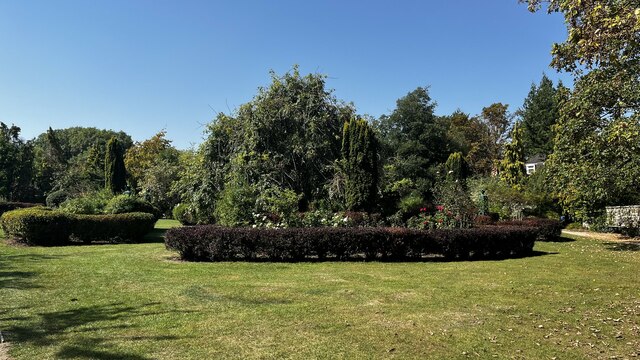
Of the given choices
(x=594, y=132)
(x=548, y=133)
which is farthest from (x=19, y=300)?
(x=548, y=133)

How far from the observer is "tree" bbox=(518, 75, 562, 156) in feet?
127

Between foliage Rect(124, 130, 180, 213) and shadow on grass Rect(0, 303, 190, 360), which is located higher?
foliage Rect(124, 130, 180, 213)

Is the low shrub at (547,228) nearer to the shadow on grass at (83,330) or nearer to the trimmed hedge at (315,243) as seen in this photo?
the trimmed hedge at (315,243)

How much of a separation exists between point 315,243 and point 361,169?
15.0 feet

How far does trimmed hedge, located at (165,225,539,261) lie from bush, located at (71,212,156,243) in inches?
192

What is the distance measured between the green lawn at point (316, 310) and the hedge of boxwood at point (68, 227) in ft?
12.0

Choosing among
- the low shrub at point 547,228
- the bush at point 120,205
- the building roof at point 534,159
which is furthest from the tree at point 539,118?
the bush at point 120,205

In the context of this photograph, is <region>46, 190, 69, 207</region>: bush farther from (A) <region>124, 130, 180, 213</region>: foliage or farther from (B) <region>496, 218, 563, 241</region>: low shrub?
(B) <region>496, 218, 563, 241</region>: low shrub

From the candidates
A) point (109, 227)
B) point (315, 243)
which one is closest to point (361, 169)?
point (315, 243)

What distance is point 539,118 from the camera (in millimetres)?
39750

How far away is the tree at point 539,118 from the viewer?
38625mm

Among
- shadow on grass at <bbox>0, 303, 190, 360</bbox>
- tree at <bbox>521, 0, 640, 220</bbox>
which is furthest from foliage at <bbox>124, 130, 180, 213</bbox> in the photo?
tree at <bbox>521, 0, 640, 220</bbox>

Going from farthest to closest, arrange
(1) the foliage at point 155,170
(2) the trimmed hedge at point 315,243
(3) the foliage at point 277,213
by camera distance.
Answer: (1) the foliage at point 155,170 → (3) the foliage at point 277,213 → (2) the trimmed hedge at point 315,243

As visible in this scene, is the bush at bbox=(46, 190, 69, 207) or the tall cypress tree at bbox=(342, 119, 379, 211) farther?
the bush at bbox=(46, 190, 69, 207)
